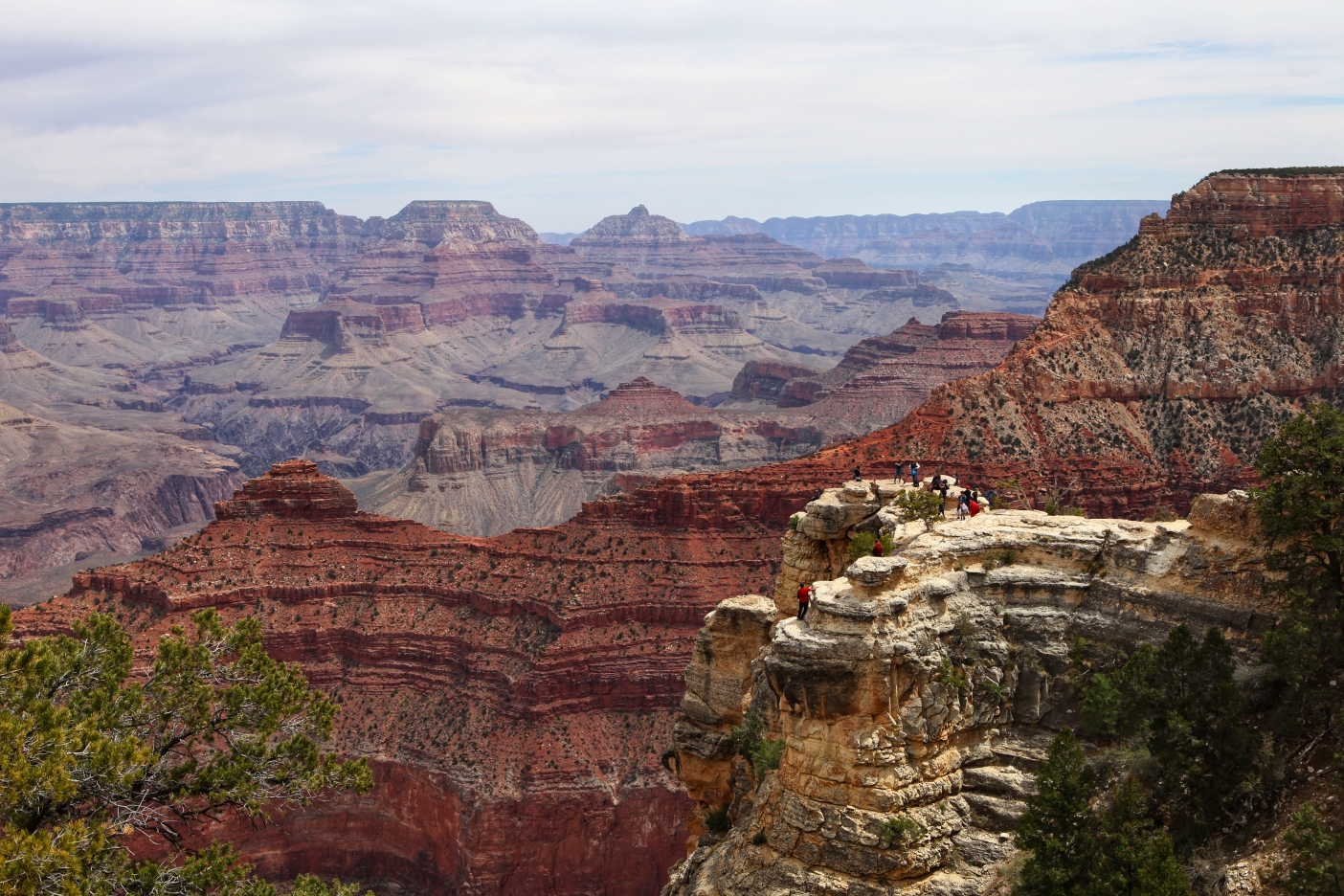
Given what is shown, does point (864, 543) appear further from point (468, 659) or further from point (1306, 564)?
point (468, 659)

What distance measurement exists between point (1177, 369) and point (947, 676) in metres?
63.7

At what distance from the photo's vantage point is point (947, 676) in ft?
102

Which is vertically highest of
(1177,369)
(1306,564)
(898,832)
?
(1177,369)

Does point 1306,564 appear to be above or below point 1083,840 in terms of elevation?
above

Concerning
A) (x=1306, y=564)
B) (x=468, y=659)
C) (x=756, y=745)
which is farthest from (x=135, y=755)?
(x=468, y=659)

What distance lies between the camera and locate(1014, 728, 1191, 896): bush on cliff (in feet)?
85.3

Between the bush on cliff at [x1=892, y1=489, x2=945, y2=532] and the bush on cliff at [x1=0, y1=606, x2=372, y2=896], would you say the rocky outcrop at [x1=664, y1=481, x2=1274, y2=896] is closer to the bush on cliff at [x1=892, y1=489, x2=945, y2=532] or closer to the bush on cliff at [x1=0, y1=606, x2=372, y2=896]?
the bush on cliff at [x1=892, y1=489, x2=945, y2=532]

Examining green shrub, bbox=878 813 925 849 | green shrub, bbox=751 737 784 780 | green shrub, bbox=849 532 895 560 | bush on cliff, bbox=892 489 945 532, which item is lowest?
green shrub, bbox=751 737 784 780

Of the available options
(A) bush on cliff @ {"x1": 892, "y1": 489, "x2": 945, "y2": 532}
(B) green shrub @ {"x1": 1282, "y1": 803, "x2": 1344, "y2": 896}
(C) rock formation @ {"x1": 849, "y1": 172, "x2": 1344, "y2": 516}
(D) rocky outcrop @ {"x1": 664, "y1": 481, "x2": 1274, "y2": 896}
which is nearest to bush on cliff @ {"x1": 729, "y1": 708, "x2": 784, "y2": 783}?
(D) rocky outcrop @ {"x1": 664, "y1": 481, "x2": 1274, "y2": 896}

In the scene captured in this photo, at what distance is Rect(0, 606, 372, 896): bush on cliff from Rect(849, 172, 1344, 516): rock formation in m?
59.0

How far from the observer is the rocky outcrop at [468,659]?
233ft

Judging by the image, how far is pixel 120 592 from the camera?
80.4 m

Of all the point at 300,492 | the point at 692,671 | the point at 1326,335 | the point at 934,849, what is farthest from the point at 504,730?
the point at 1326,335

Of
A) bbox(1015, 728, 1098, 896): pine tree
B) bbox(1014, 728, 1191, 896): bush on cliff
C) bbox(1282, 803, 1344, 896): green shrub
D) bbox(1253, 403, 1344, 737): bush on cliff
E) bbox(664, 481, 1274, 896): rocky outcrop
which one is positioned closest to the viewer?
bbox(1282, 803, 1344, 896): green shrub
